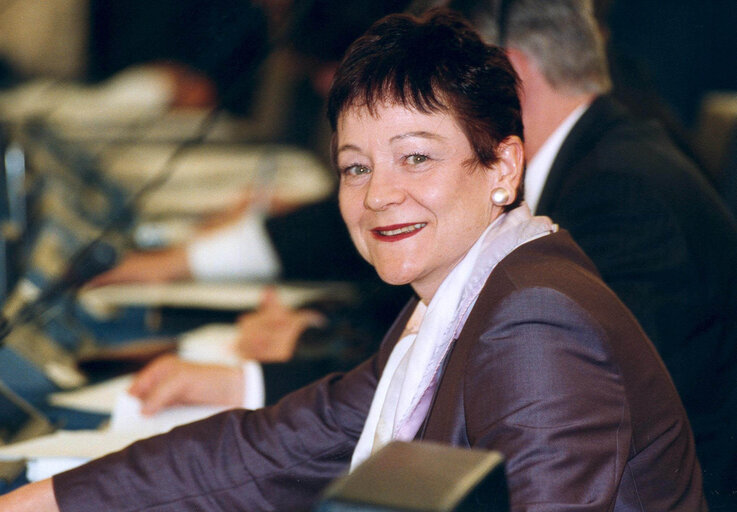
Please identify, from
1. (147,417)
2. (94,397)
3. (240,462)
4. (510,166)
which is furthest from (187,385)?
(510,166)

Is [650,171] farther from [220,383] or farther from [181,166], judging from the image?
[181,166]

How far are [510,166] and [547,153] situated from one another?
63cm

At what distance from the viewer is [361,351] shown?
1.60 m

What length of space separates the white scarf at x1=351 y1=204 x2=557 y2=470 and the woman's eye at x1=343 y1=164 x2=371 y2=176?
14cm

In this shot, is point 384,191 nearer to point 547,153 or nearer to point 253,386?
point 253,386

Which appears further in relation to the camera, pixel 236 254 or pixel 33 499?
pixel 236 254

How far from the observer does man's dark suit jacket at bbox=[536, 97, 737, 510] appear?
4.40 ft

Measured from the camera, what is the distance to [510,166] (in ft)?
3.21

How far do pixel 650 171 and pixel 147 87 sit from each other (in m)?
3.95

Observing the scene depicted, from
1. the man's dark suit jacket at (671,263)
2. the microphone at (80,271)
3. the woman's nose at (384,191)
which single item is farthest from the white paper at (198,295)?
the woman's nose at (384,191)

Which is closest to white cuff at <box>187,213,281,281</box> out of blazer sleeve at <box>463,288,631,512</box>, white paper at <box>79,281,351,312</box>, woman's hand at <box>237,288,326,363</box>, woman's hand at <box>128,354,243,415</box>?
white paper at <box>79,281,351,312</box>

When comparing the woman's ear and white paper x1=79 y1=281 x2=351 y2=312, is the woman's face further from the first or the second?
white paper x1=79 y1=281 x2=351 y2=312

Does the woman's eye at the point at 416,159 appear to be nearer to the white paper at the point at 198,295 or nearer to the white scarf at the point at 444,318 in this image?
the white scarf at the point at 444,318

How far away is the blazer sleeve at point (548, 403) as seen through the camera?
706 mm
